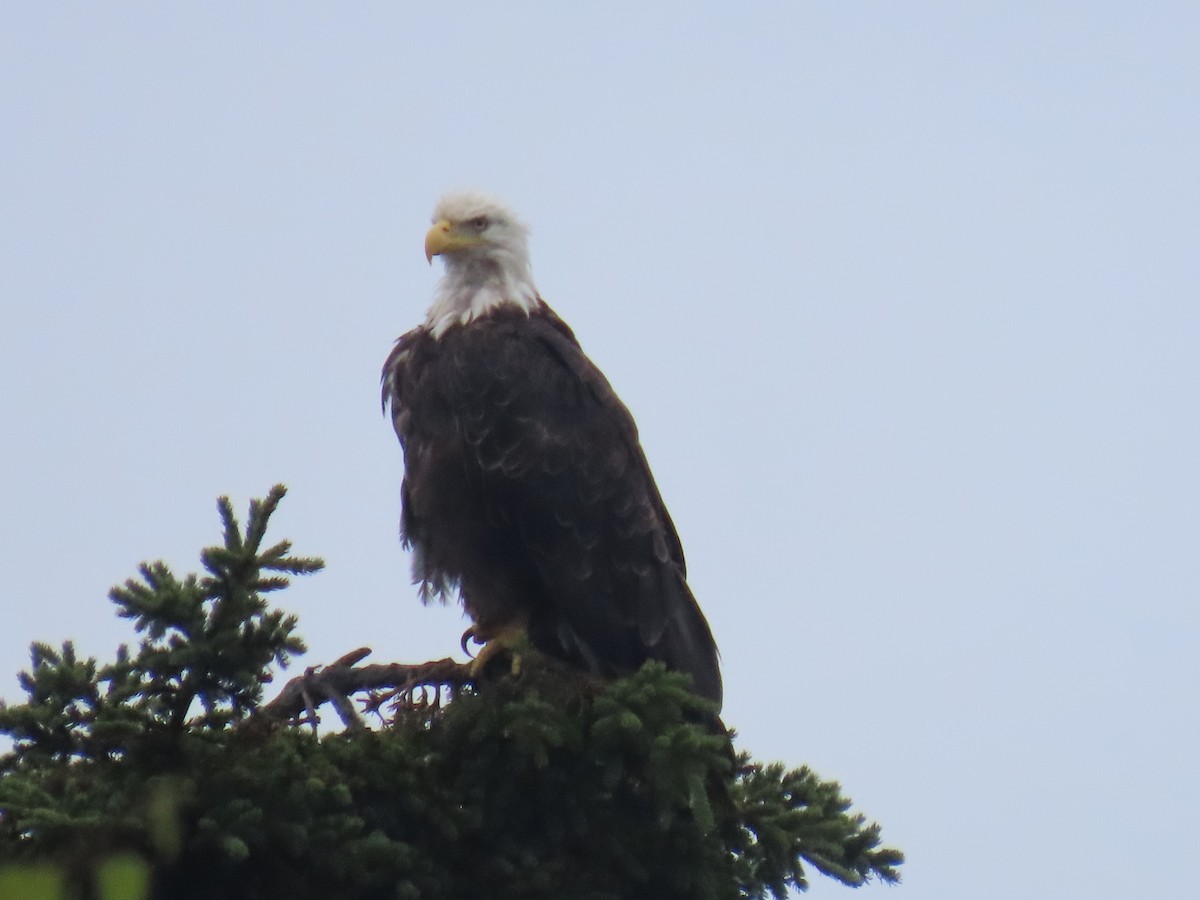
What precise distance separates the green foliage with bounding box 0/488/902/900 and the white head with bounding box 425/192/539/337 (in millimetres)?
2543

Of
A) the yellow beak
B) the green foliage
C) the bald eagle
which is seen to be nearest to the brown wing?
the bald eagle

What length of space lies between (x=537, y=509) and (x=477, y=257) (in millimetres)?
1503

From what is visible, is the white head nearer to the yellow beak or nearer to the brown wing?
the yellow beak

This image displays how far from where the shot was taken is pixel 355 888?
3.56 metres

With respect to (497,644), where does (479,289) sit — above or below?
above

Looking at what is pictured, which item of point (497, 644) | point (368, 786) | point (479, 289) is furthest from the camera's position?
point (479, 289)

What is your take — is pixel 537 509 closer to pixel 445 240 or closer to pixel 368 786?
pixel 445 240

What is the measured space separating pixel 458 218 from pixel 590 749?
3.67 meters

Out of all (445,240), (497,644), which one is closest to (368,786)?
(497,644)

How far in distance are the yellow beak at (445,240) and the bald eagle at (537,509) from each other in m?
0.60

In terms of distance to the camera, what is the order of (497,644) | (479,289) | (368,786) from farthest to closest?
(479,289)
(497,644)
(368,786)

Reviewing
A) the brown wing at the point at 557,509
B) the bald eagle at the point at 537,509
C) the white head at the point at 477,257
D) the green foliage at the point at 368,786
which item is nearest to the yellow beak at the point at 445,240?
the white head at the point at 477,257

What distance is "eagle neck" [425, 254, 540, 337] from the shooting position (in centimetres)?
662

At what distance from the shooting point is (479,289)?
6781mm
